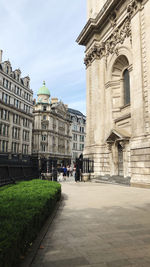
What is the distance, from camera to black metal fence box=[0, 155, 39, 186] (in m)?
11.6

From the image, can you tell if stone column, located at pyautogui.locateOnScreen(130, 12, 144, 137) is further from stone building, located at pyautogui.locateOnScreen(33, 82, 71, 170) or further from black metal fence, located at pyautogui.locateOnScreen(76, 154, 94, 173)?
stone building, located at pyautogui.locateOnScreen(33, 82, 71, 170)

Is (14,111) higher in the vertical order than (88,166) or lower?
higher

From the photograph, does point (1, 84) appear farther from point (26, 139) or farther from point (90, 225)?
point (90, 225)

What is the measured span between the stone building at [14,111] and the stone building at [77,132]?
31623 mm

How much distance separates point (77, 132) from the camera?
89875 mm

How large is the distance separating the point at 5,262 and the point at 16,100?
174 feet

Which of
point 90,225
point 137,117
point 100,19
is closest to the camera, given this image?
point 90,225

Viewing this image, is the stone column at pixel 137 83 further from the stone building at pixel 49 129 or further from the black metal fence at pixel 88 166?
the stone building at pixel 49 129

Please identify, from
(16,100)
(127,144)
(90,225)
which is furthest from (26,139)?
(90,225)

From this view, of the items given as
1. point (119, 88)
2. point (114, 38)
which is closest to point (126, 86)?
point (119, 88)

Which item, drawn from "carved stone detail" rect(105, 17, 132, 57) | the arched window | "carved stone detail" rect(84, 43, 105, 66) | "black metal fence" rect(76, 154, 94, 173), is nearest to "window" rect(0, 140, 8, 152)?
"black metal fence" rect(76, 154, 94, 173)

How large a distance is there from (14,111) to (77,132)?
139ft

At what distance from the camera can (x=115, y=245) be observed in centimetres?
414

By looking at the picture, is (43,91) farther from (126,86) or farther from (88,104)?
(126,86)
